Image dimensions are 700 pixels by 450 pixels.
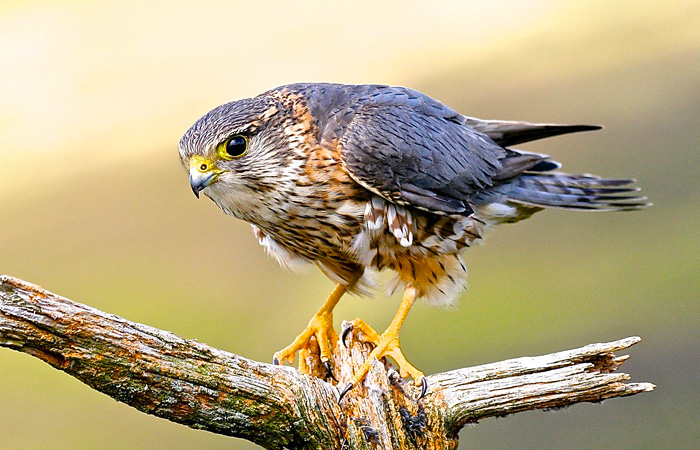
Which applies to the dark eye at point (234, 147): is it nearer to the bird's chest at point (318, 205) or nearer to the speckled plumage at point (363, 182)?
the speckled plumage at point (363, 182)

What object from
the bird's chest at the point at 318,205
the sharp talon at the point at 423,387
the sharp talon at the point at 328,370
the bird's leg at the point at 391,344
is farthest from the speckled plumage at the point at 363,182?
the sharp talon at the point at 423,387

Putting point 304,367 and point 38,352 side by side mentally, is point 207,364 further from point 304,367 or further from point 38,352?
point 304,367

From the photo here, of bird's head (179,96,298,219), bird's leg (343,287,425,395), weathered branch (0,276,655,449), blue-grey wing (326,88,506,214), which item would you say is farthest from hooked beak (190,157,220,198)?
bird's leg (343,287,425,395)

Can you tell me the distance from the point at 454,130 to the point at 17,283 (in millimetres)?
2213

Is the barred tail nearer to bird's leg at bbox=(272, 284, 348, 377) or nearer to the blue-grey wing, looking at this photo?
the blue-grey wing

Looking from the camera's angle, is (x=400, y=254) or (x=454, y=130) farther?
(x=454, y=130)

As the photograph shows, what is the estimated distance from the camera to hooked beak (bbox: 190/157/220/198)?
2.88 m

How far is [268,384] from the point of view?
2.56 metres

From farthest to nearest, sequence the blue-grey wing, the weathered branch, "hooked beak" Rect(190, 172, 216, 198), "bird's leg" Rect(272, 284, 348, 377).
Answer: "bird's leg" Rect(272, 284, 348, 377)
the blue-grey wing
"hooked beak" Rect(190, 172, 216, 198)
the weathered branch

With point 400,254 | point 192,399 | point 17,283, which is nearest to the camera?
point 17,283

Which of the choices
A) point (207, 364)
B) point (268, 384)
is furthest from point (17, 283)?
point (268, 384)

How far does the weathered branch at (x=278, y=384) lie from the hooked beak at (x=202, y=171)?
2.47 ft

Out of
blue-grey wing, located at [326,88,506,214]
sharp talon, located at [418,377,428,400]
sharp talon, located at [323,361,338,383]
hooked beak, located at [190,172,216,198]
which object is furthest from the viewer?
sharp talon, located at [323,361,338,383]

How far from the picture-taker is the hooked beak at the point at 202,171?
113 inches
